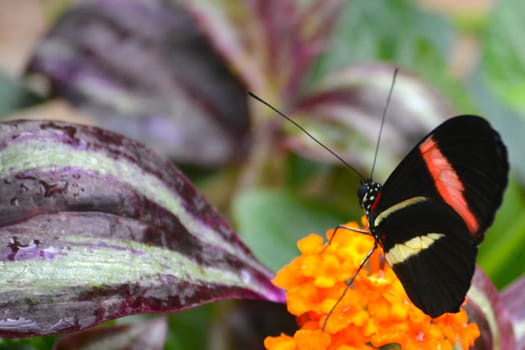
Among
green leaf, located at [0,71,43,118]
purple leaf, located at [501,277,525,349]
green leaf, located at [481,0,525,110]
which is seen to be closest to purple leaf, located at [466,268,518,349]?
purple leaf, located at [501,277,525,349]

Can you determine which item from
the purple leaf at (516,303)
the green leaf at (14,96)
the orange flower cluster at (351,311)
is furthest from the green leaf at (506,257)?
the green leaf at (14,96)

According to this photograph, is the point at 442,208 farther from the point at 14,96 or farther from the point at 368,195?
the point at 14,96

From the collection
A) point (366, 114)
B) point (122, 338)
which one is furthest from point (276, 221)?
point (122, 338)

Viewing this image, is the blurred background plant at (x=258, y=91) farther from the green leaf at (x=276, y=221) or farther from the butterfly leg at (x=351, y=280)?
the butterfly leg at (x=351, y=280)

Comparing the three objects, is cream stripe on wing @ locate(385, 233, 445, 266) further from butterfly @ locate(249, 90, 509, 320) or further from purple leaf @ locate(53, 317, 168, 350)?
purple leaf @ locate(53, 317, 168, 350)

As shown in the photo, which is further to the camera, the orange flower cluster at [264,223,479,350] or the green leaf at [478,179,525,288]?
the green leaf at [478,179,525,288]

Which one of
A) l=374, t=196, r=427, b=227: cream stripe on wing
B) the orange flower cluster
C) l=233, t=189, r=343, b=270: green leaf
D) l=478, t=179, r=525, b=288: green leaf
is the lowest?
the orange flower cluster
